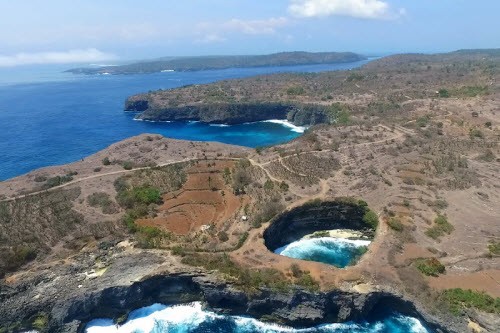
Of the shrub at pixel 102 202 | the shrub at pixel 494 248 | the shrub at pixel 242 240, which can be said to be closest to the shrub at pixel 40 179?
the shrub at pixel 102 202

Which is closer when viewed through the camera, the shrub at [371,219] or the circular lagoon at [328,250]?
the circular lagoon at [328,250]

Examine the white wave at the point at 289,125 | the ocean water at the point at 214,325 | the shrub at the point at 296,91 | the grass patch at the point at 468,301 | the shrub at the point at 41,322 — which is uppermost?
the shrub at the point at 296,91

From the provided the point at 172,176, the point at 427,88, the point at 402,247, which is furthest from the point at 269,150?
the point at 427,88

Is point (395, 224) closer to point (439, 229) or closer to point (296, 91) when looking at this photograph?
point (439, 229)

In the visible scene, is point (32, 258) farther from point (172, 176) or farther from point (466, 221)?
point (466, 221)

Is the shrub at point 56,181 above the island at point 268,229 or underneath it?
above

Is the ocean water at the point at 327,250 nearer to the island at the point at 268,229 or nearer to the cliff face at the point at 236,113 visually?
the island at the point at 268,229
